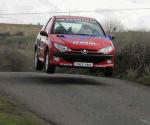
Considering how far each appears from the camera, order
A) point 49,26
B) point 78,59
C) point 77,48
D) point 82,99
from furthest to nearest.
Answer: point 49,26 < point 78,59 < point 77,48 < point 82,99

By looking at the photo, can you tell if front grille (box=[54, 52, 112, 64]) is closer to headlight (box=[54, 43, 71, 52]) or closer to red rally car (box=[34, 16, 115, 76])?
red rally car (box=[34, 16, 115, 76])

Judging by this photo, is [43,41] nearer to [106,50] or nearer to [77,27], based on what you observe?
[77,27]

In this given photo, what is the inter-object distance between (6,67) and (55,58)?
2111 cm

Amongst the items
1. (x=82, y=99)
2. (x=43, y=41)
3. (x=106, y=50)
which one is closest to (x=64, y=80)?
(x=43, y=41)

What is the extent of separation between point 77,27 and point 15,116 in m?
7.73

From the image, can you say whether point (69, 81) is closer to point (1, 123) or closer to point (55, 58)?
point (55, 58)

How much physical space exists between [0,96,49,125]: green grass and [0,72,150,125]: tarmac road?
0.31 m

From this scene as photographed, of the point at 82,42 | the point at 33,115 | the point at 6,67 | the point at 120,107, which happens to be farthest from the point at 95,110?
the point at 6,67

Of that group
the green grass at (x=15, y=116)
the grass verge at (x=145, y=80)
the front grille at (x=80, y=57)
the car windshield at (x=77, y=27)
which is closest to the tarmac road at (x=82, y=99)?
the green grass at (x=15, y=116)

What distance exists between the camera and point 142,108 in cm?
1436

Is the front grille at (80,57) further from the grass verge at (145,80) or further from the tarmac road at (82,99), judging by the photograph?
the grass verge at (145,80)

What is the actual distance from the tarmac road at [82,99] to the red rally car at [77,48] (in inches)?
23.1

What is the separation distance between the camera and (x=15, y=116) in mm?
12359

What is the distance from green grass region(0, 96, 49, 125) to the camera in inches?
463
